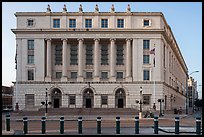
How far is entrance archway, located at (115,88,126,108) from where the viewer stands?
8456 cm

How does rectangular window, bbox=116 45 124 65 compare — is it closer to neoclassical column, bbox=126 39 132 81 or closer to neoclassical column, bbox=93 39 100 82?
neoclassical column, bbox=126 39 132 81

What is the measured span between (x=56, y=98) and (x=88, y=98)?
23.3 feet

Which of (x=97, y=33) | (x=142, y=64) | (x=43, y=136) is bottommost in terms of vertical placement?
(x=43, y=136)

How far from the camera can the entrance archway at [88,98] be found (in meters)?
85.1

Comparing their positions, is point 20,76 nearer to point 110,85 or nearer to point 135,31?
point 110,85

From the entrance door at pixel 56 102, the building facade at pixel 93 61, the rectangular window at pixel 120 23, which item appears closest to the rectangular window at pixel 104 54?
the building facade at pixel 93 61

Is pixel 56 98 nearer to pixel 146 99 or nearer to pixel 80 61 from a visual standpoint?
pixel 80 61

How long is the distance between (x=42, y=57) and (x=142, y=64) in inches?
873

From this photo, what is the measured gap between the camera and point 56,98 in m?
85.0

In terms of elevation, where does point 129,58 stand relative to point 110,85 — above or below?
above

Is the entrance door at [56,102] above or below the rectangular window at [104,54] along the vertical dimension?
below

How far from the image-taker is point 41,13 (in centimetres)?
8562

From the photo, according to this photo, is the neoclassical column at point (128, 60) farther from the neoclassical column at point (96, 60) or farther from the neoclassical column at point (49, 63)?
the neoclassical column at point (49, 63)

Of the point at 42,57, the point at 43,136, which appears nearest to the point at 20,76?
the point at 42,57
